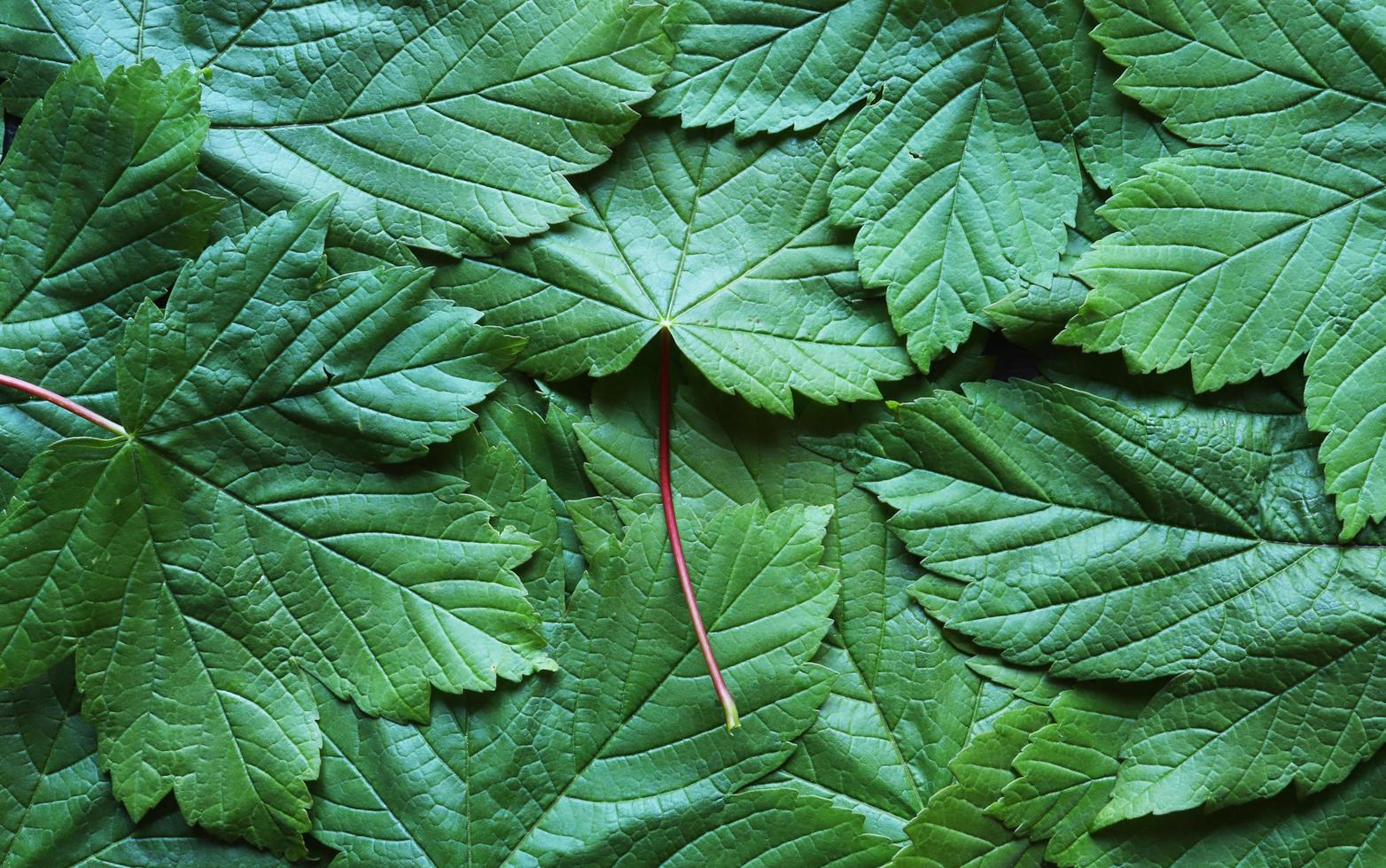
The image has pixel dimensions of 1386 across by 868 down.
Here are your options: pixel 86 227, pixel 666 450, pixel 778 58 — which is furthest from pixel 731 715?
pixel 86 227

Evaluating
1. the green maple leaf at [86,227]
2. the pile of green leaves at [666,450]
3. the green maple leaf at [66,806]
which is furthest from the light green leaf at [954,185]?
the green maple leaf at [66,806]

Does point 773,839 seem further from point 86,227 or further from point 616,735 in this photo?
point 86,227

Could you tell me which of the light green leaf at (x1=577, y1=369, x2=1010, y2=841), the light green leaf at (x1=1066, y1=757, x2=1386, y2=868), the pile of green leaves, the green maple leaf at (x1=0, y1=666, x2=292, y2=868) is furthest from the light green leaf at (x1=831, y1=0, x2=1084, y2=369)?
the green maple leaf at (x1=0, y1=666, x2=292, y2=868)

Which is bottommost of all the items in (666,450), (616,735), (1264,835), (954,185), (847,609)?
(1264,835)

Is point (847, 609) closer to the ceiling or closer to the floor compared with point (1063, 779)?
closer to the ceiling

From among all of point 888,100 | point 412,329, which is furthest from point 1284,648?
point 412,329

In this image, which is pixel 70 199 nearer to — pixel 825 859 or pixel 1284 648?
pixel 825 859
